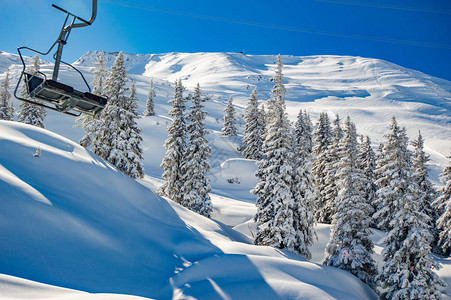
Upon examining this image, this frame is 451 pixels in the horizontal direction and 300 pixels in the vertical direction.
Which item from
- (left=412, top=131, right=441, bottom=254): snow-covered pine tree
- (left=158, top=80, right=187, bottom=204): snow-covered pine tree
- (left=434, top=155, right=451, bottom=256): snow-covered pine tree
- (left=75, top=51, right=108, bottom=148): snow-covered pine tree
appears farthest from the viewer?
(left=412, top=131, right=441, bottom=254): snow-covered pine tree

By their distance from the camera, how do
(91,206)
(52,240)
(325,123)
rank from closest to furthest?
(52,240) → (91,206) → (325,123)

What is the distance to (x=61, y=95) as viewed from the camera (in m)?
5.12

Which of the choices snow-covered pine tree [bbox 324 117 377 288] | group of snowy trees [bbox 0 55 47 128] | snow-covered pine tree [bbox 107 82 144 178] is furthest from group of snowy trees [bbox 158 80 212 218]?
group of snowy trees [bbox 0 55 47 128]

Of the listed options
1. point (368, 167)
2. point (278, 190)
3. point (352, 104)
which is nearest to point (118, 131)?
point (278, 190)

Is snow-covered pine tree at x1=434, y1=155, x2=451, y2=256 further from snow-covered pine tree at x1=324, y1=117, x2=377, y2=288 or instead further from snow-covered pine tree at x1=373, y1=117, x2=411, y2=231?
snow-covered pine tree at x1=373, y1=117, x2=411, y2=231

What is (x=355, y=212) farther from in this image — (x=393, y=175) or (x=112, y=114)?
(x=112, y=114)

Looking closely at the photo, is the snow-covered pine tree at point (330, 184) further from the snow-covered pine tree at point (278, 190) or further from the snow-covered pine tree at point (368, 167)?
the snow-covered pine tree at point (278, 190)

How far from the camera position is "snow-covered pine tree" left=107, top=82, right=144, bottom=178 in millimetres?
22531

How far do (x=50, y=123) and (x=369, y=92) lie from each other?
570 ft

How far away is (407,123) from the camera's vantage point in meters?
102

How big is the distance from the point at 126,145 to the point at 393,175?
19.6 m

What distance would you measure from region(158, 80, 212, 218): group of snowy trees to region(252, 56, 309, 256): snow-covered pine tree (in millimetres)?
6735

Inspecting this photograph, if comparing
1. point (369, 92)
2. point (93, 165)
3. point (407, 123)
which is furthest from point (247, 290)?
point (369, 92)

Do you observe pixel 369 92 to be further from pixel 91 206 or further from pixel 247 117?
pixel 91 206
